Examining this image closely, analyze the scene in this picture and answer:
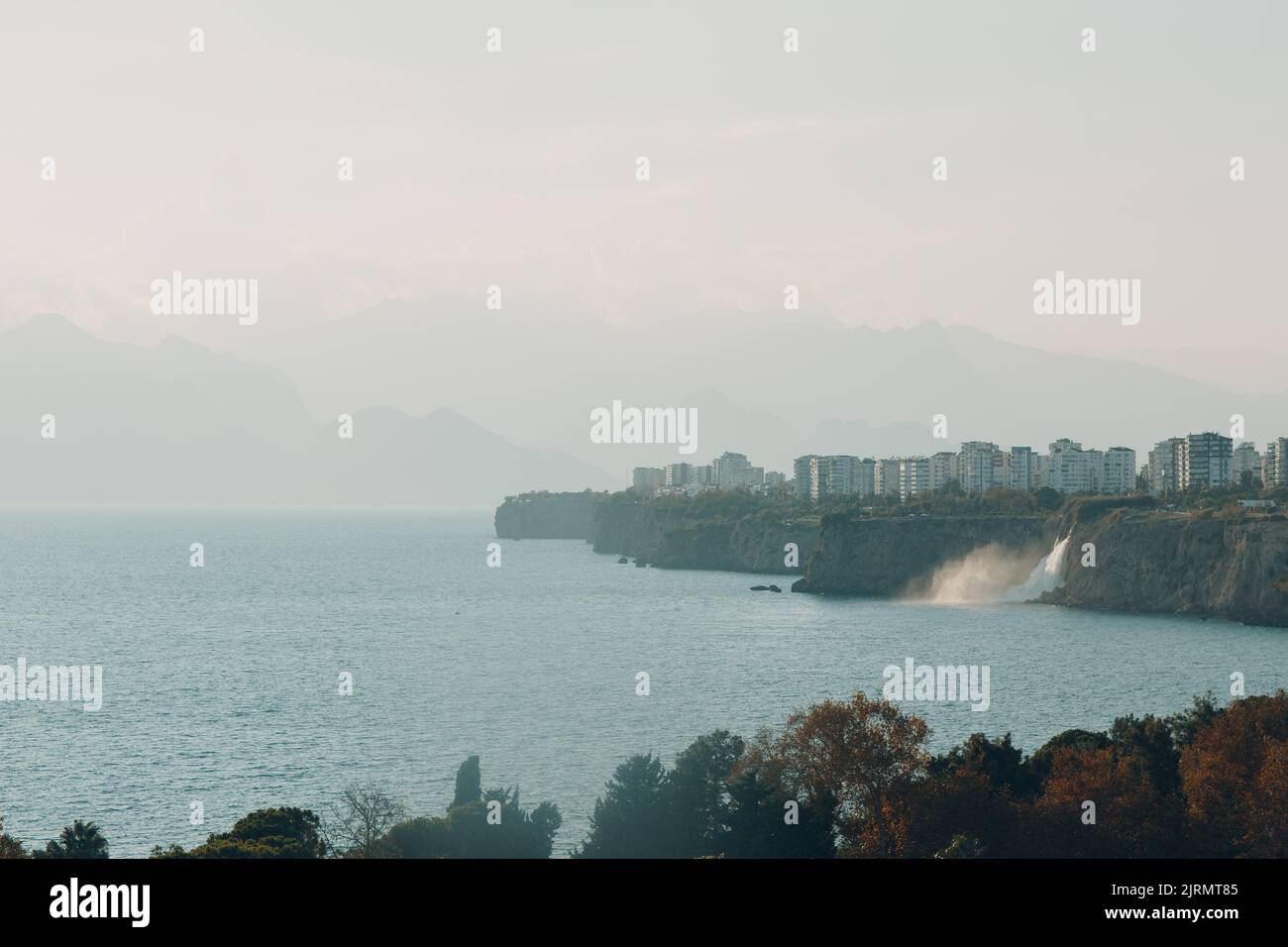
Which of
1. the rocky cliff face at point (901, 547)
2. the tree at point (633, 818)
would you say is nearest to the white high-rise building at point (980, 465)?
the rocky cliff face at point (901, 547)

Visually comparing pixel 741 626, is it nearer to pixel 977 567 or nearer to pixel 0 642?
pixel 977 567

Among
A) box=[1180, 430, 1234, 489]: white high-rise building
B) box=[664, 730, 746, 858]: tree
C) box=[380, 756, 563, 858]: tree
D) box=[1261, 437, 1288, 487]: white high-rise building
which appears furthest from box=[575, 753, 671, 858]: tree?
box=[1261, 437, 1288, 487]: white high-rise building

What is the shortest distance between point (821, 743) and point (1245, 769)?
33.2 feet

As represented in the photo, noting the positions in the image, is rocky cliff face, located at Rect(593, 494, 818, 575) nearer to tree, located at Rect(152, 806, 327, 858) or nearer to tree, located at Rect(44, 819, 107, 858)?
tree, located at Rect(152, 806, 327, 858)

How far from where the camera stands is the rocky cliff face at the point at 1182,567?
101125 millimetres

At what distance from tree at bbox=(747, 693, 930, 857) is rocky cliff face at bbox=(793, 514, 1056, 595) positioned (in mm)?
99443

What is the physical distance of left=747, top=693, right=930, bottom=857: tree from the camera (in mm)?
29125

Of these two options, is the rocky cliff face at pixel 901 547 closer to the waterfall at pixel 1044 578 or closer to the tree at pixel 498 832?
the waterfall at pixel 1044 578

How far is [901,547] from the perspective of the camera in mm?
130875

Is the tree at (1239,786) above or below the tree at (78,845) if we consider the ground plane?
above

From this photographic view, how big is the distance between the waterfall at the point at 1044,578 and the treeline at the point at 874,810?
9028 centimetres

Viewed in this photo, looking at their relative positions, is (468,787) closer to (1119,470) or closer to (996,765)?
(996,765)

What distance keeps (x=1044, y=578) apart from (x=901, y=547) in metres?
14.7
